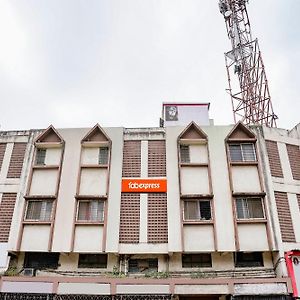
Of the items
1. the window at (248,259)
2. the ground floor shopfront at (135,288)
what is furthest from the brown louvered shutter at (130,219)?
the window at (248,259)

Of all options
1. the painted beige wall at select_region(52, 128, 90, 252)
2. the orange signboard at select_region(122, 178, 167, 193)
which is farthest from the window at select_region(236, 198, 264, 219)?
the painted beige wall at select_region(52, 128, 90, 252)

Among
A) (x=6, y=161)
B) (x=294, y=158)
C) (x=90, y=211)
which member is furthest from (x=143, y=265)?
(x=294, y=158)

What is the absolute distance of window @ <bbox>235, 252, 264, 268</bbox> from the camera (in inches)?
677

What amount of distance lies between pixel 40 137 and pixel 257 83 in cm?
1651

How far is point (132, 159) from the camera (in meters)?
19.4

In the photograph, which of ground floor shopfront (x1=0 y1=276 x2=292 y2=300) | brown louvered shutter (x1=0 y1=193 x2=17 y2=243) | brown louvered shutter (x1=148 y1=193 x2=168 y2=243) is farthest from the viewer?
brown louvered shutter (x1=0 y1=193 x2=17 y2=243)

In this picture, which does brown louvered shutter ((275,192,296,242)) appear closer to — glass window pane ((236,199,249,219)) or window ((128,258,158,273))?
glass window pane ((236,199,249,219))

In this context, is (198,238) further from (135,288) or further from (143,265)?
(135,288)

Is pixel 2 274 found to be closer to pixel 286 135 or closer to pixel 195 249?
pixel 195 249

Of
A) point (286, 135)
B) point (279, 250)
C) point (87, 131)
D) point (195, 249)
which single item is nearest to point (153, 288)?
point (195, 249)

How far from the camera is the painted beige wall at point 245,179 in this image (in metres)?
18.2

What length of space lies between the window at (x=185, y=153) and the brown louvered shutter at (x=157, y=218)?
2.31 meters

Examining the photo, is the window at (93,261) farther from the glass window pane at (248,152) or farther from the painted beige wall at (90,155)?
the glass window pane at (248,152)

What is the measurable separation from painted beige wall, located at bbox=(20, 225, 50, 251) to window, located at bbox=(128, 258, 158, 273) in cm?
425
